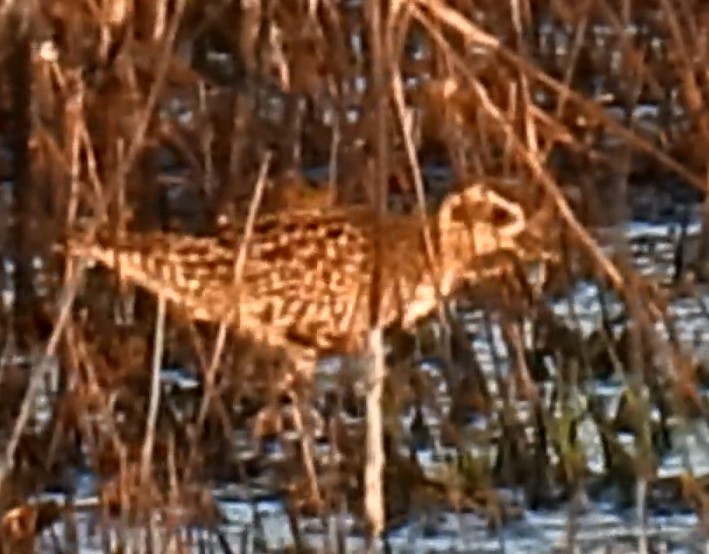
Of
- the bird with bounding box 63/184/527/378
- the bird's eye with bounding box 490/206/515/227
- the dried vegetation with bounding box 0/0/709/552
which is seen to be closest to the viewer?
the dried vegetation with bounding box 0/0/709/552

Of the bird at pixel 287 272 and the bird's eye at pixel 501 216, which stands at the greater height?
the bird's eye at pixel 501 216

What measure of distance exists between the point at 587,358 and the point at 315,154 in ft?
3.15

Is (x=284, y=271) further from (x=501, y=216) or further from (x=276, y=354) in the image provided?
(x=501, y=216)

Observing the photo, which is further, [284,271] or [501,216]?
[501,216]

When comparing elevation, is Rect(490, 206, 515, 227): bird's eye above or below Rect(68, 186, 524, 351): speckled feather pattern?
above

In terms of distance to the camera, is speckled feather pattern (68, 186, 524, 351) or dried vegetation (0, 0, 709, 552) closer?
dried vegetation (0, 0, 709, 552)

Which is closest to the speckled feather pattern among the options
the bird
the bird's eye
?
the bird

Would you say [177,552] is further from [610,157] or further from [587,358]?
[610,157]

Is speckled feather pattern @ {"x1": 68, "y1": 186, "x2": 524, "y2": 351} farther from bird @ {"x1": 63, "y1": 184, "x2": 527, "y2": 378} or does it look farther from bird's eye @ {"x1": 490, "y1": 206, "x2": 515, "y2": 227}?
bird's eye @ {"x1": 490, "y1": 206, "x2": 515, "y2": 227}

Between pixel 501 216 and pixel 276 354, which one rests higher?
pixel 501 216

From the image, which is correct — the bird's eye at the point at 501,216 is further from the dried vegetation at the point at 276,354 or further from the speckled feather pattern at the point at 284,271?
the speckled feather pattern at the point at 284,271

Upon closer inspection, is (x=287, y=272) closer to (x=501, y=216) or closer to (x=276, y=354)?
(x=276, y=354)

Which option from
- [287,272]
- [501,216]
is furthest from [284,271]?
[501,216]

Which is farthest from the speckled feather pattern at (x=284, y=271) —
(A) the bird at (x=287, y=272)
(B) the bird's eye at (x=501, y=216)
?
(B) the bird's eye at (x=501, y=216)
